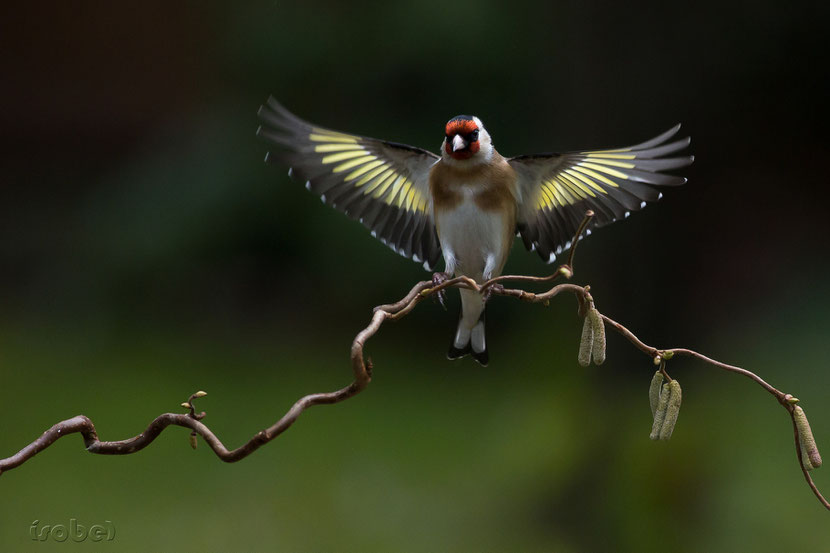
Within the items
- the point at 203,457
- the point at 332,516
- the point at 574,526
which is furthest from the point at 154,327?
the point at 574,526

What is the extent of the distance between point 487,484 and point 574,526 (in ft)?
1.59

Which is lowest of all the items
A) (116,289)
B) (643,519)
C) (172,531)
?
(172,531)

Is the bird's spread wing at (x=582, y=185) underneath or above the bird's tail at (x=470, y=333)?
above

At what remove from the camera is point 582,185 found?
2209 millimetres

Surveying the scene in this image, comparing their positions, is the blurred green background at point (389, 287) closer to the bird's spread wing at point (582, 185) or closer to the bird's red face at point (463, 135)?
the bird's spread wing at point (582, 185)

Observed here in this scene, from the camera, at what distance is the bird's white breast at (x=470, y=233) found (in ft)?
7.59

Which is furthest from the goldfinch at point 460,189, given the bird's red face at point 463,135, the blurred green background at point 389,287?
the blurred green background at point 389,287

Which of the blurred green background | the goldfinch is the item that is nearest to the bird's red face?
the goldfinch

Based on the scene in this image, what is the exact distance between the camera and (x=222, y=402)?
4816 millimetres

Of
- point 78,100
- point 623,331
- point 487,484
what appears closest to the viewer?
point 623,331

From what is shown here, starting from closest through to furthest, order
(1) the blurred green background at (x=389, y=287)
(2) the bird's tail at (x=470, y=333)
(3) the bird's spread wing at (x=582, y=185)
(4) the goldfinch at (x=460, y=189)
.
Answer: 1. (3) the bird's spread wing at (x=582, y=185)
2. (4) the goldfinch at (x=460, y=189)
3. (2) the bird's tail at (x=470, y=333)
4. (1) the blurred green background at (x=389, y=287)

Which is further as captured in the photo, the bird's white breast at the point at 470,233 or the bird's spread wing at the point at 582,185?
the bird's white breast at the point at 470,233

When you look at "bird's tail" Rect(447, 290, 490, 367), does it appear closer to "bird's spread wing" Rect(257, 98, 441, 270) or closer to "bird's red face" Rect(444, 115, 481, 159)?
"bird's spread wing" Rect(257, 98, 441, 270)

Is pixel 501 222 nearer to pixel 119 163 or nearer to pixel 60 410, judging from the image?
pixel 60 410
